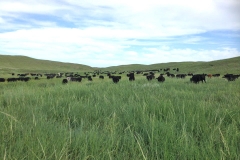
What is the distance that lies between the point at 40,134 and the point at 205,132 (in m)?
2.06

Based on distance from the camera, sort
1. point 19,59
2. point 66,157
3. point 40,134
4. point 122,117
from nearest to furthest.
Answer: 1. point 66,157
2. point 40,134
3. point 122,117
4. point 19,59

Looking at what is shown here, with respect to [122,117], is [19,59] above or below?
above

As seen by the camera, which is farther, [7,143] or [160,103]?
[160,103]

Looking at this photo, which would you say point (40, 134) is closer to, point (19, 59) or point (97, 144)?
point (97, 144)

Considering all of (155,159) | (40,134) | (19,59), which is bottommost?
(155,159)

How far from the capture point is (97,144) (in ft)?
6.77

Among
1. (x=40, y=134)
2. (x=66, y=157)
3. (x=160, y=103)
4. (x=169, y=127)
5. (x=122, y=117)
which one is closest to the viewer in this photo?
(x=66, y=157)

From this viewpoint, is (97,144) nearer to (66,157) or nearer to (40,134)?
(66,157)

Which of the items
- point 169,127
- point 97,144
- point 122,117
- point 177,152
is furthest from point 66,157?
point 122,117

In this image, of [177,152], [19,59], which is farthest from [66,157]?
[19,59]

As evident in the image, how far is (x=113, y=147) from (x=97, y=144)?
0.20 metres

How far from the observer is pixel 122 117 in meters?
3.37

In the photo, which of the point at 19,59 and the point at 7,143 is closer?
the point at 7,143

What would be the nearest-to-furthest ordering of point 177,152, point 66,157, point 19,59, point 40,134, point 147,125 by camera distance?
1. point 66,157
2. point 177,152
3. point 40,134
4. point 147,125
5. point 19,59
